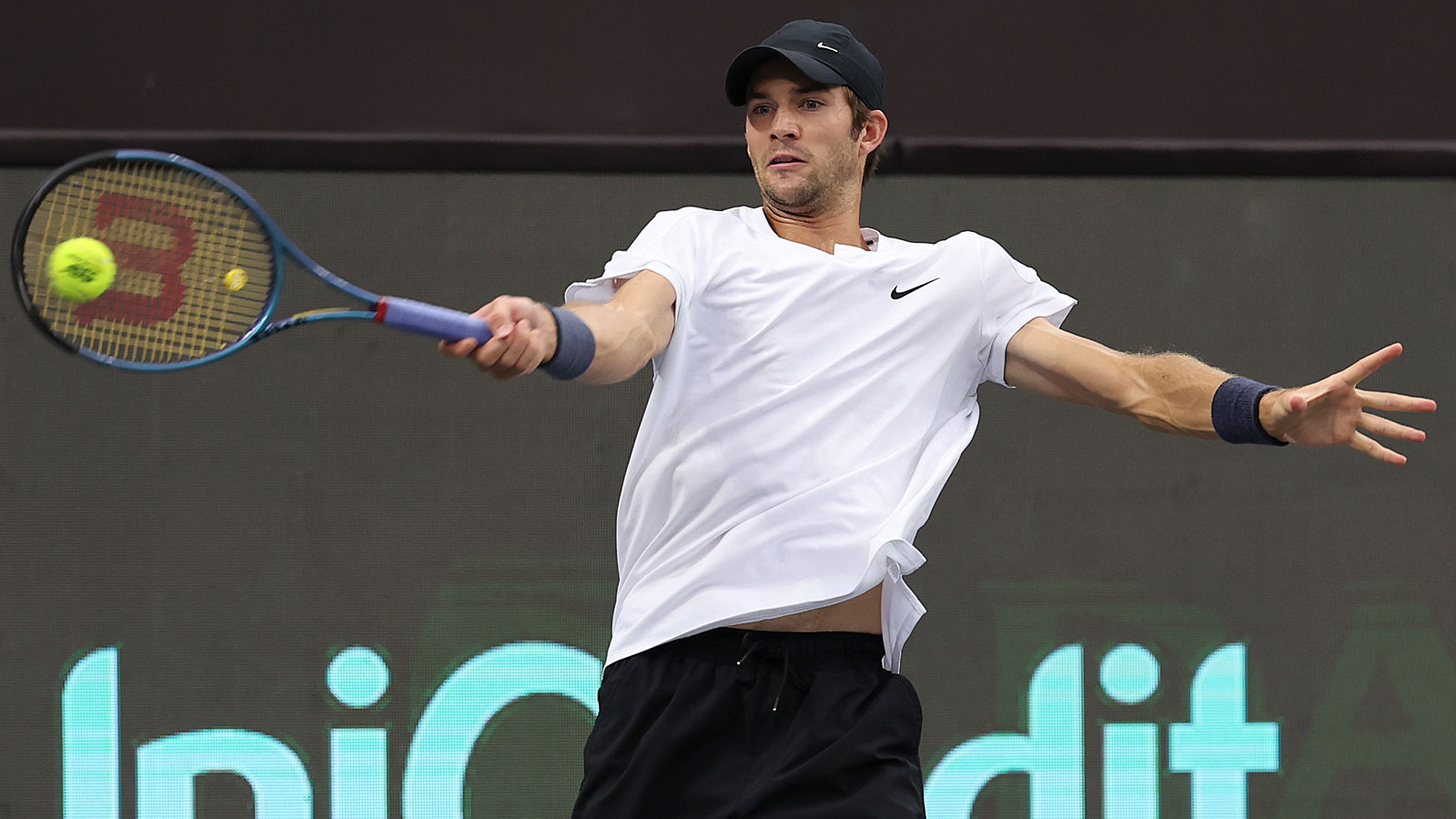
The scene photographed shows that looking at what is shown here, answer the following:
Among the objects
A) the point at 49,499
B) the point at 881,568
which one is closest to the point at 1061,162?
the point at 881,568

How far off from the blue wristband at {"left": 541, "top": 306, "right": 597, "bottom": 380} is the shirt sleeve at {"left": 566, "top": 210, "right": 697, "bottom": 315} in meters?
0.26

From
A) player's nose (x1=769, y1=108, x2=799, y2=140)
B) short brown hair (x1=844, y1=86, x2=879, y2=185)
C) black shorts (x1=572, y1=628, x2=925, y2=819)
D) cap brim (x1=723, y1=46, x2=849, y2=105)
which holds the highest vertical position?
cap brim (x1=723, y1=46, x2=849, y2=105)

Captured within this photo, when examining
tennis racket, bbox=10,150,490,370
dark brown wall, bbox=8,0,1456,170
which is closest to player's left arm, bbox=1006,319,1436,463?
tennis racket, bbox=10,150,490,370

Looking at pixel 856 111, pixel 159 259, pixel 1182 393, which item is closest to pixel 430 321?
pixel 159 259

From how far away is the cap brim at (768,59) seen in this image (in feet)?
7.31

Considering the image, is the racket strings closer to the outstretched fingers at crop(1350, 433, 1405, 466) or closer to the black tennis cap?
the black tennis cap

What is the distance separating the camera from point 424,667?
9.95 ft

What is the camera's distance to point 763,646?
2088 mm

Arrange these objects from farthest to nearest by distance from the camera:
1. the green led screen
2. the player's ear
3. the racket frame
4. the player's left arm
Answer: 1. the green led screen
2. the player's ear
3. the player's left arm
4. the racket frame

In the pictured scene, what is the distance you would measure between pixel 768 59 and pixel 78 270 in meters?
0.99

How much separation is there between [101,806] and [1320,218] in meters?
2.69

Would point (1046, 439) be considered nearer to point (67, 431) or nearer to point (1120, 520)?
point (1120, 520)

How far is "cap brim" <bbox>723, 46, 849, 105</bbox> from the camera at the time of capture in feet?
7.31

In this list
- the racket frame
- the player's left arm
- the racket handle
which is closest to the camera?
the racket handle
